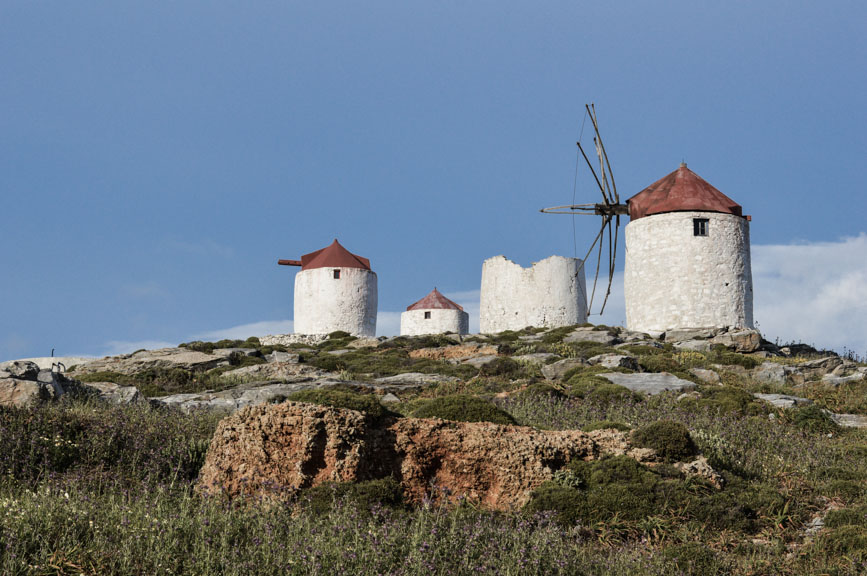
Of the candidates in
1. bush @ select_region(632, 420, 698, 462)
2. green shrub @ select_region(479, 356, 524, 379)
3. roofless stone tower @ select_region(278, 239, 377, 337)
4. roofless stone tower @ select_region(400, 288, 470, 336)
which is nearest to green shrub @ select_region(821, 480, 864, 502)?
bush @ select_region(632, 420, 698, 462)

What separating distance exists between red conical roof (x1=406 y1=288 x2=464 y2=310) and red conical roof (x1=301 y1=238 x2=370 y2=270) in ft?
16.8

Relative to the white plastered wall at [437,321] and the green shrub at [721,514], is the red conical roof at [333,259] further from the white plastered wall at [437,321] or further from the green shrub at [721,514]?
the green shrub at [721,514]

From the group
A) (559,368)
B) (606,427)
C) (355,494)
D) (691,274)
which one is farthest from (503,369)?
(355,494)

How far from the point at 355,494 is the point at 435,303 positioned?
43.7 m

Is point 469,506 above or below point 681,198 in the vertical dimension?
below

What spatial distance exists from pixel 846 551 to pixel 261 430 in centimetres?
599

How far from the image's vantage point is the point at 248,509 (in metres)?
6.80

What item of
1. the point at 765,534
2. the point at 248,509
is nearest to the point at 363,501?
the point at 248,509

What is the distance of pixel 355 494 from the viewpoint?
7.32m

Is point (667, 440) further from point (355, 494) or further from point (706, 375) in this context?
point (706, 375)

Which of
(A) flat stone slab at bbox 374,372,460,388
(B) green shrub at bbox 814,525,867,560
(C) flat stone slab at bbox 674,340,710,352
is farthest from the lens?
(C) flat stone slab at bbox 674,340,710,352

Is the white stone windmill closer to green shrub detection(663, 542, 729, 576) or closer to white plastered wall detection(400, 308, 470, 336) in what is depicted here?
white plastered wall detection(400, 308, 470, 336)

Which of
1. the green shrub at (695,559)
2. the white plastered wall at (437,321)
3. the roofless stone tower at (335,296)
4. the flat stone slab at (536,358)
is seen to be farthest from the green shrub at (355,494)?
the white plastered wall at (437,321)

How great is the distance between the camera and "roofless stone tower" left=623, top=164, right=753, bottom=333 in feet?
107
